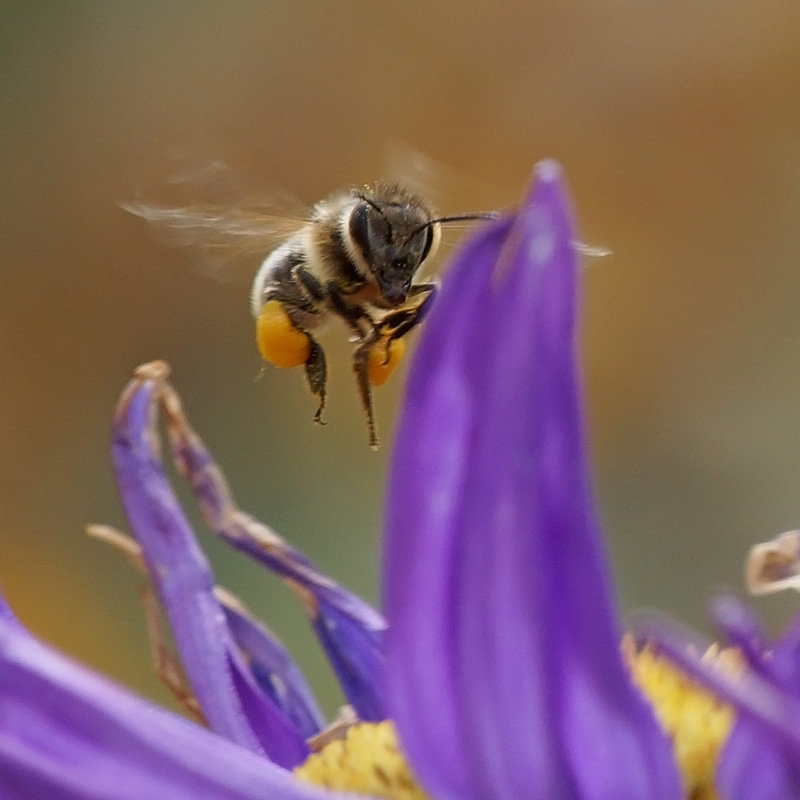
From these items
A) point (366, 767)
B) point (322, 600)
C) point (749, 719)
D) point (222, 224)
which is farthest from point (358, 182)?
point (749, 719)

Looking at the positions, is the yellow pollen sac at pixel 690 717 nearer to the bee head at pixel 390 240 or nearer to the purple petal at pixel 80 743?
the purple petal at pixel 80 743

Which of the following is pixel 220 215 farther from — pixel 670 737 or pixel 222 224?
pixel 670 737

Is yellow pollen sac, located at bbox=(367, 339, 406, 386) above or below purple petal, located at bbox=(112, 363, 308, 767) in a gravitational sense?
above

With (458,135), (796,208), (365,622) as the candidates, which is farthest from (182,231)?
(796,208)

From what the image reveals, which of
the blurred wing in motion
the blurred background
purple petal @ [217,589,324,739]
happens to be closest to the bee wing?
the blurred wing in motion

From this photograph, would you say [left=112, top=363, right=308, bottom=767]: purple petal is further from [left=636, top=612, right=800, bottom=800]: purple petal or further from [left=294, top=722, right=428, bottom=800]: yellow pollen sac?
[left=636, top=612, right=800, bottom=800]: purple petal

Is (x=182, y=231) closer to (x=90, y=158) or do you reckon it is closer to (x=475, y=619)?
(x=475, y=619)
